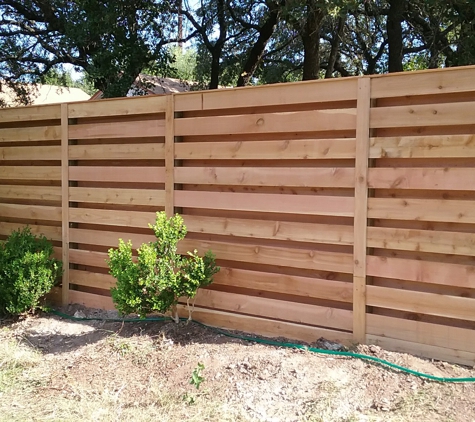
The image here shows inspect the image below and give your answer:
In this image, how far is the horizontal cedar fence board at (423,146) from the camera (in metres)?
3.32

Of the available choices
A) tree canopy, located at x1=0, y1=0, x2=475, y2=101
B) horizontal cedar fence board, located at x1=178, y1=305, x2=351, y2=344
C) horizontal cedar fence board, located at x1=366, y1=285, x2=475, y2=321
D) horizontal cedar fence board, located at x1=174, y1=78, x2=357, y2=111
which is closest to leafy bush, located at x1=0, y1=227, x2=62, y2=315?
horizontal cedar fence board, located at x1=178, y1=305, x2=351, y2=344

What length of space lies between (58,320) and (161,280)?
1.58 meters

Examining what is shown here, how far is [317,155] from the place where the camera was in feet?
12.7

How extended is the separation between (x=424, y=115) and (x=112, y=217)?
119 inches

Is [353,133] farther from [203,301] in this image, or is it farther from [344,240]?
[203,301]

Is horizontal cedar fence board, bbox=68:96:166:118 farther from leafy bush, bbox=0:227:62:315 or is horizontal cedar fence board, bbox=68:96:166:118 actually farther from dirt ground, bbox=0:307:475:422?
dirt ground, bbox=0:307:475:422

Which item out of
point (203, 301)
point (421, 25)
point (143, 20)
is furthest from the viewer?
point (421, 25)

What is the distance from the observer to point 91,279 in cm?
514

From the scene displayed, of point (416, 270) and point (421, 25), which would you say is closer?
point (416, 270)

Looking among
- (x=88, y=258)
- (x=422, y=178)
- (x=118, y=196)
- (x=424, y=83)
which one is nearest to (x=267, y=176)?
(x=422, y=178)

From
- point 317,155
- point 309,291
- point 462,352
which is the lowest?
point 462,352

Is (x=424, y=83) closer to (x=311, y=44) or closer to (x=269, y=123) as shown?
(x=269, y=123)

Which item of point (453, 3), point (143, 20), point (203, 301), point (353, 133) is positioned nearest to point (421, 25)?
point (453, 3)

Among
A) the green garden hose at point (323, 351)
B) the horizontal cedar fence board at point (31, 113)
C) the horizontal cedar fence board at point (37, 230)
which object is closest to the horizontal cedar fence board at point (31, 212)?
the horizontal cedar fence board at point (37, 230)
